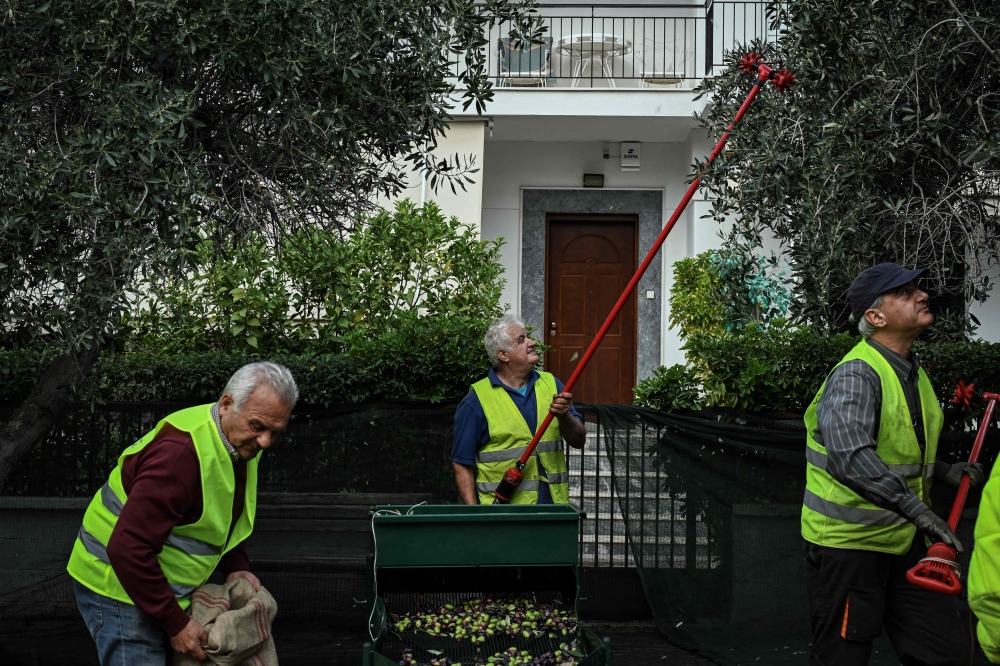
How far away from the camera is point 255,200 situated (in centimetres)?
555

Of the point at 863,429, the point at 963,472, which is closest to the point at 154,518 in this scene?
the point at 863,429

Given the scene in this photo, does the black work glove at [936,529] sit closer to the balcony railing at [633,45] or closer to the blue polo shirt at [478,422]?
the blue polo shirt at [478,422]

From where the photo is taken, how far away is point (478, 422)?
540cm

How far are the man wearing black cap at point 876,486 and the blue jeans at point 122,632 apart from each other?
97.6 inches

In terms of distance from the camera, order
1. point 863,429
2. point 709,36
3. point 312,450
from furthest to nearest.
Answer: point 709,36, point 312,450, point 863,429

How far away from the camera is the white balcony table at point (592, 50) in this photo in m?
12.7

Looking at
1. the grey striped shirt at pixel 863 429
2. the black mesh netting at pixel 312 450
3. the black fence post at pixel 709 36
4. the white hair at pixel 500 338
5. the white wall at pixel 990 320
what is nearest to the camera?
the grey striped shirt at pixel 863 429

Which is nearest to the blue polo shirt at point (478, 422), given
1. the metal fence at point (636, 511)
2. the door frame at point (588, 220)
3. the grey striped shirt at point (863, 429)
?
the metal fence at point (636, 511)

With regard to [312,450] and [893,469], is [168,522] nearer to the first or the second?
[893,469]

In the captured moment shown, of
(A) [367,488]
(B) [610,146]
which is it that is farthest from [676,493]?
(B) [610,146]

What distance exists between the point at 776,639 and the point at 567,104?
729 centimetres

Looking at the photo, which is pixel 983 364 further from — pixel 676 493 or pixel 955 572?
pixel 955 572

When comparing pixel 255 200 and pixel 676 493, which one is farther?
pixel 676 493

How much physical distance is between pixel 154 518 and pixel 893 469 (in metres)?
2.69
